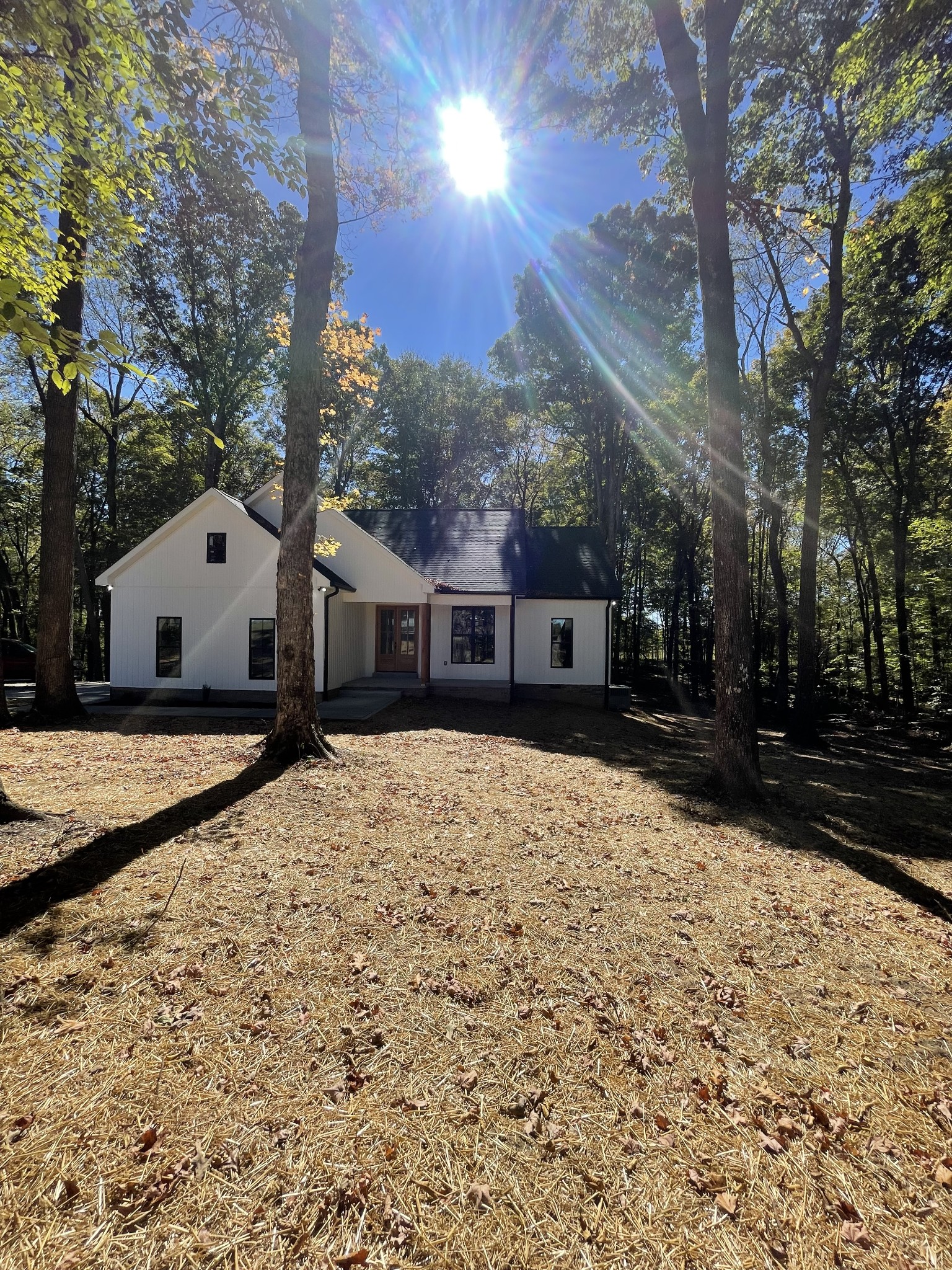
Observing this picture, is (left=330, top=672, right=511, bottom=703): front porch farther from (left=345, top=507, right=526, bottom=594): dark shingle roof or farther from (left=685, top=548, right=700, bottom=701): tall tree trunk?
(left=685, top=548, right=700, bottom=701): tall tree trunk

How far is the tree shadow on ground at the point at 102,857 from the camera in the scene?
10.9 feet

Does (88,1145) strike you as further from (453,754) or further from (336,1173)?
(453,754)

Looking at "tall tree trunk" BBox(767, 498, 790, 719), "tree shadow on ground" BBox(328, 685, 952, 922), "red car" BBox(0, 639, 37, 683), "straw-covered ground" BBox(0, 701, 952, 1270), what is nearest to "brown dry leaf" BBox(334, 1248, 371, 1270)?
"straw-covered ground" BBox(0, 701, 952, 1270)

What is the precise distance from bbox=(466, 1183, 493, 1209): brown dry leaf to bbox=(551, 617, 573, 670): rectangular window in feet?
49.3

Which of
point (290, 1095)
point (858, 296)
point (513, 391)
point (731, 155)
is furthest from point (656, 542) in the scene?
point (290, 1095)

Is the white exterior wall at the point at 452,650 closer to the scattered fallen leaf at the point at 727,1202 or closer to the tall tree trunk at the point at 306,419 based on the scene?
the tall tree trunk at the point at 306,419

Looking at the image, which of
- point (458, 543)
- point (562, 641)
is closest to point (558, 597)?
point (562, 641)

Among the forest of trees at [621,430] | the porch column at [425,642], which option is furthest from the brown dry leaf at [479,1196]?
the porch column at [425,642]

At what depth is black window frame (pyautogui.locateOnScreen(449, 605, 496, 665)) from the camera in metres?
16.8

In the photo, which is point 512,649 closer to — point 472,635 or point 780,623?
point 472,635

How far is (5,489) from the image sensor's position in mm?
22516

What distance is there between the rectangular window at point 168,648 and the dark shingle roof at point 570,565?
10050mm

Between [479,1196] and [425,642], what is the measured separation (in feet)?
46.4

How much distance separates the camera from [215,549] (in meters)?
14.1
